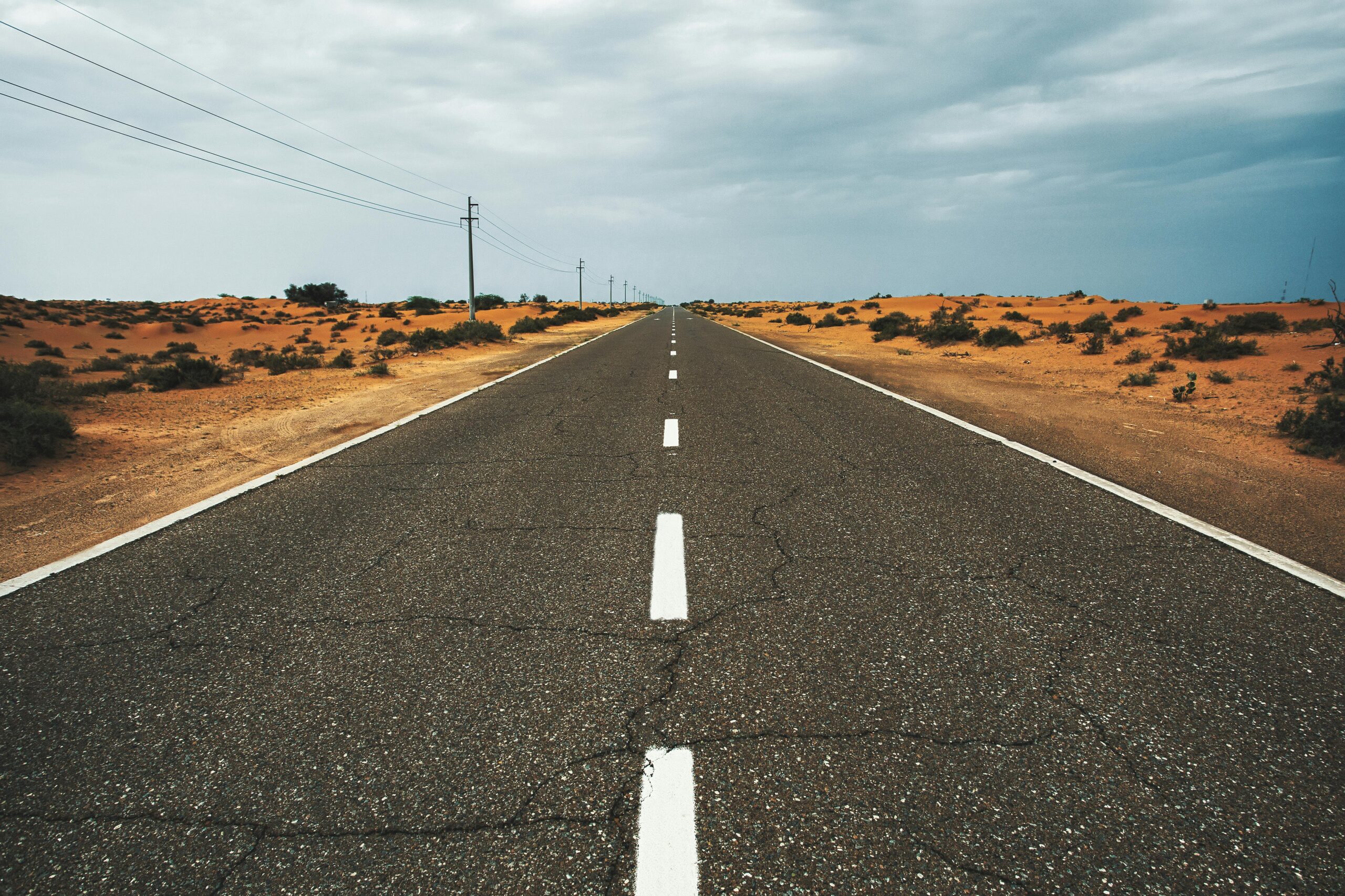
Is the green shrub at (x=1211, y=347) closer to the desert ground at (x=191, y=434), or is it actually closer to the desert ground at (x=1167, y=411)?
the desert ground at (x=1167, y=411)

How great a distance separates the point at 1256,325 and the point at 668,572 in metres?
19.5

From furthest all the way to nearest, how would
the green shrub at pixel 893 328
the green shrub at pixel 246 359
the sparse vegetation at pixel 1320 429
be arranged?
the green shrub at pixel 893 328 < the green shrub at pixel 246 359 < the sparse vegetation at pixel 1320 429

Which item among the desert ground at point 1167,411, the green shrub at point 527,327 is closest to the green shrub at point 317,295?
the green shrub at point 527,327

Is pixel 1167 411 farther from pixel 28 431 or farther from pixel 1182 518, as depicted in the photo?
pixel 28 431

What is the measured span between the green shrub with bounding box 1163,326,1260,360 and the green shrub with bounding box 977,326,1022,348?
5638mm

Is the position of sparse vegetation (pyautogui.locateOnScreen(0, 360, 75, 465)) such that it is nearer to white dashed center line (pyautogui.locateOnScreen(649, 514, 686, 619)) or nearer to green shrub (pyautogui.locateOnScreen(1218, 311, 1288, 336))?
white dashed center line (pyautogui.locateOnScreen(649, 514, 686, 619))

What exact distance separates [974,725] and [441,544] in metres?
3.21

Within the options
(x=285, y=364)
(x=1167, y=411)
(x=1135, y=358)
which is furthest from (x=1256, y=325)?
(x=285, y=364)

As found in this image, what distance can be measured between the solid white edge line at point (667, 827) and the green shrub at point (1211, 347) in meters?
16.9

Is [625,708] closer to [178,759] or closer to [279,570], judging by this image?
[178,759]

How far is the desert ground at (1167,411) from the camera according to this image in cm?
509

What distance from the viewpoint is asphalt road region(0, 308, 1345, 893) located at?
186cm

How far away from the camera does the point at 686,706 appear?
2490 millimetres

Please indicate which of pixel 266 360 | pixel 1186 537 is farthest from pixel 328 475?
pixel 266 360
